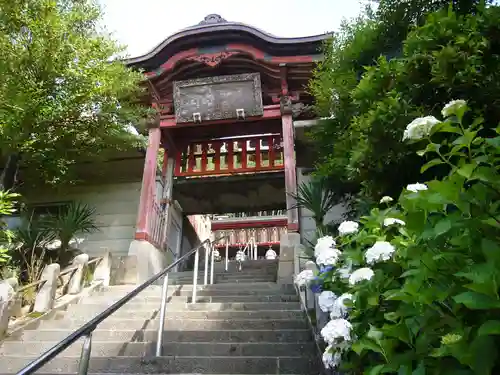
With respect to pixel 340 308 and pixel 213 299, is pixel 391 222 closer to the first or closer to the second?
pixel 340 308

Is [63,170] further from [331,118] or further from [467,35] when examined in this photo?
[467,35]

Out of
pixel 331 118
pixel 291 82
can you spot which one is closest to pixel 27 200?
pixel 291 82

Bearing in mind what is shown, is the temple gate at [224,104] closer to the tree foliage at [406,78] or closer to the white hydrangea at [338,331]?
the tree foliage at [406,78]

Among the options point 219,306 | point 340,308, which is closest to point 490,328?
point 340,308

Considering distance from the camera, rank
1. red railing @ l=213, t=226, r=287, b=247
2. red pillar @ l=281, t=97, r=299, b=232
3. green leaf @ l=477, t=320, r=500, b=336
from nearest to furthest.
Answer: green leaf @ l=477, t=320, r=500, b=336
red pillar @ l=281, t=97, r=299, b=232
red railing @ l=213, t=226, r=287, b=247

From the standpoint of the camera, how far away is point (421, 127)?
78.7 inches

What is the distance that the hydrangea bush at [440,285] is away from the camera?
1196 mm

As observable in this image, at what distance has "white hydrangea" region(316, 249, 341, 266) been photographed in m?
2.55

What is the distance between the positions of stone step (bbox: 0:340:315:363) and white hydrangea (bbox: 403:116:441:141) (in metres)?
2.12

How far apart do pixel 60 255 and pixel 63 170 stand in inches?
65.1

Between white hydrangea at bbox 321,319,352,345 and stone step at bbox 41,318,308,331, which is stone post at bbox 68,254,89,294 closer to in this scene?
stone step at bbox 41,318,308,331

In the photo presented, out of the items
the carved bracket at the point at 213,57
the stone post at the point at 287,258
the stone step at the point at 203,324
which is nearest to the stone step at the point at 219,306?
the stone step at the point at 203,324

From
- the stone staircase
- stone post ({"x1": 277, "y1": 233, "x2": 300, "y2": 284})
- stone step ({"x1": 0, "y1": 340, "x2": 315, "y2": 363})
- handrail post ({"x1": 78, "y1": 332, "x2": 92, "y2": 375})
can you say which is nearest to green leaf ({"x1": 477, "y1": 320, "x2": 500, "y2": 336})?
handrail post ({"x1": 78, "y1": 332, "x2": 92, "y2": 375})

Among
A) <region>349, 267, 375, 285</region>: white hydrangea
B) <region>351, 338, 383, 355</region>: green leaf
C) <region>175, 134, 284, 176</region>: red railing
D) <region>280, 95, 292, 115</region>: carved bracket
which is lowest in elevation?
<region>351, 338, 383, 355</region>: green leaf
